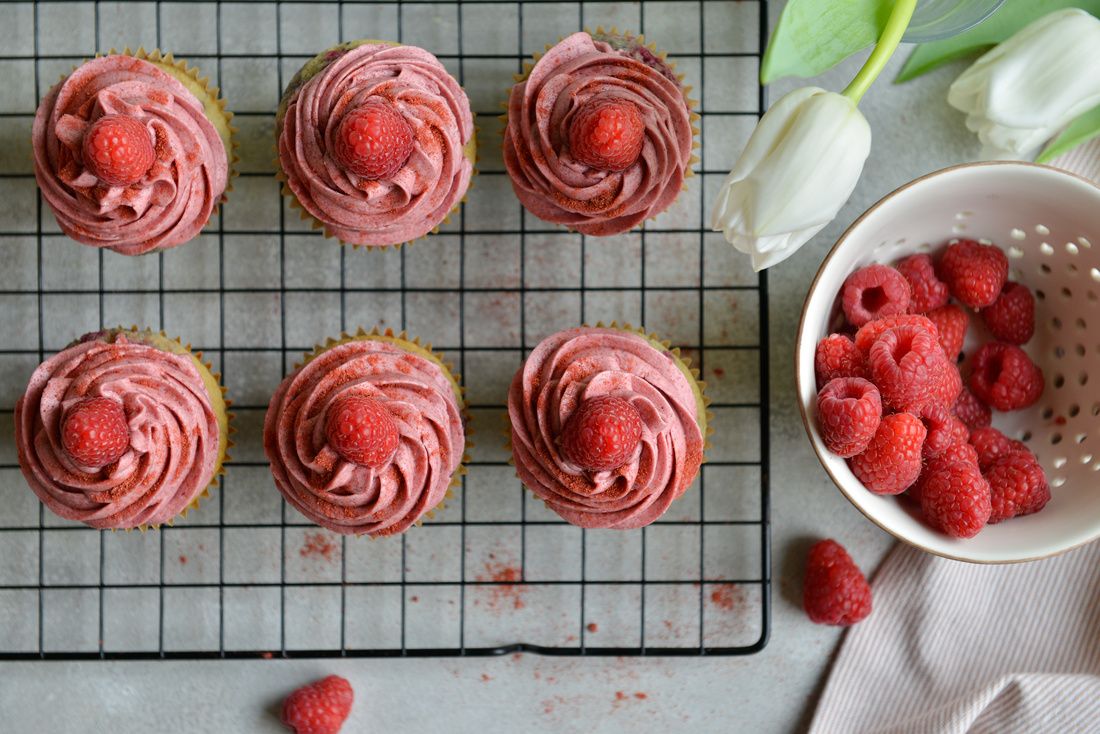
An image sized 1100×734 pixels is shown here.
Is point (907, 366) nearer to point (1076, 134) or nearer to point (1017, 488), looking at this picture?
point (1017, 488)

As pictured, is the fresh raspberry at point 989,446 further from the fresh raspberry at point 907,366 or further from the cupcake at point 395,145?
the cupcake at point 395,145

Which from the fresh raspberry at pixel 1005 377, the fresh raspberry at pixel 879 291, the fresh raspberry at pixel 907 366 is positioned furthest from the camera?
the fresh raspberry at pixel 1005 377

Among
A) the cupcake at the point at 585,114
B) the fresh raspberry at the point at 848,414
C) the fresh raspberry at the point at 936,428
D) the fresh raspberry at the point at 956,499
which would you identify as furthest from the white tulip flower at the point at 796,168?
the fresh raspberry at the point at 956,499

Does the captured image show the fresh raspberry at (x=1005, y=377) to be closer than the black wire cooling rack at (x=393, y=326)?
Yes

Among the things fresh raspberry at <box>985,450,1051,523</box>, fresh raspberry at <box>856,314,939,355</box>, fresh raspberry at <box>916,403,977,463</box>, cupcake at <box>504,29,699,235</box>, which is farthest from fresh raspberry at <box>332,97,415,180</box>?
fresh raspberry at <box>985,450,1051,523</box>

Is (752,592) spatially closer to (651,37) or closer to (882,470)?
(882,470)

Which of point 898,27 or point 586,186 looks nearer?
point 898,27

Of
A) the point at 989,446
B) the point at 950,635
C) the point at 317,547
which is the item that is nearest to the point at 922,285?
Result: the point at 989,446

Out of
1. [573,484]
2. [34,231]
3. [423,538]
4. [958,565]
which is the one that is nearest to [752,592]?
[958,565]
